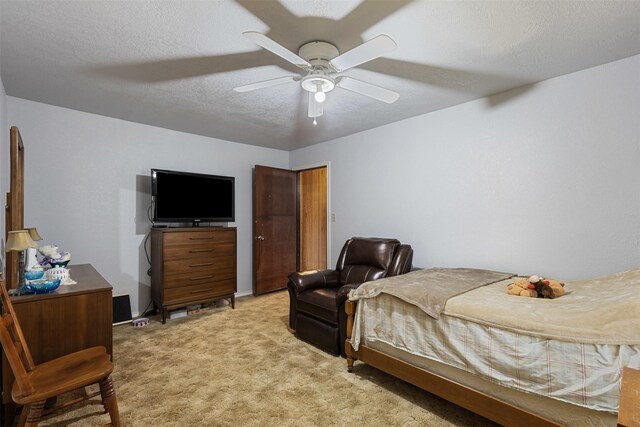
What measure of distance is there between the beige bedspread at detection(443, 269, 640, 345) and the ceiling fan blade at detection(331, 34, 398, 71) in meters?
1.52

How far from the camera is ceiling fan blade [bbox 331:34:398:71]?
1544mm

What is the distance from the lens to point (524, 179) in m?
2.69

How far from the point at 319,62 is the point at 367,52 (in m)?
0.40

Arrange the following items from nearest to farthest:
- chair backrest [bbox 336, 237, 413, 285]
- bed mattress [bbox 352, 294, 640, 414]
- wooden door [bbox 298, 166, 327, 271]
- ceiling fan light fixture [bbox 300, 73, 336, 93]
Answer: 1. bed mattress [bbox 352, 294, 640, 414]
2. ceiling fan light fixture [bbox 300, 73, 336, 93]
3. chair backrest [bbox 336, 237, 413, 285]
4. wooden door [bbox 298, 166, 327, 271]

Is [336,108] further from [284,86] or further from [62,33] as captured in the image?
[62,33]

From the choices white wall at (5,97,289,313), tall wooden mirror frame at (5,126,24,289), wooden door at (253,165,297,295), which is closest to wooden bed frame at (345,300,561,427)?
wooden door at (253,165,297,295)

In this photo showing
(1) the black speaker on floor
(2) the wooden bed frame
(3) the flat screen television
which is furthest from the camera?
(3) the flat screen television

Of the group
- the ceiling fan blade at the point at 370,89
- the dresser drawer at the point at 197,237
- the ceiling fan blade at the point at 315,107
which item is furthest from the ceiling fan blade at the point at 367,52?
the dresser drawer at the point at 197,237

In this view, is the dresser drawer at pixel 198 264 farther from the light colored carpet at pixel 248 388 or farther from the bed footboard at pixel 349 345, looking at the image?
the bed footboard at pixel 349 345

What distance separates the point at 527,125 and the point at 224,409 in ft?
10.7

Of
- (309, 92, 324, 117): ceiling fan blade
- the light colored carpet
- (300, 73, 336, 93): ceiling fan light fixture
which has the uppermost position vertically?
(300, 73, 336, 93): ceiling fan light fixture

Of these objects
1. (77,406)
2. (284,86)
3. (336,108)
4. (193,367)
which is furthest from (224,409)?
(336,108)

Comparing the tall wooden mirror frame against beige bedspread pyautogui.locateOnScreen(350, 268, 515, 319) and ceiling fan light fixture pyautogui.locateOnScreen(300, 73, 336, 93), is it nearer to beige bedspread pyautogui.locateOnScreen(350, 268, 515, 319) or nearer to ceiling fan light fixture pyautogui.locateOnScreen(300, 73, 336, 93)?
ceiling fan light fixture pyautogui.locateOnScreen(300, 73, 336, 93)

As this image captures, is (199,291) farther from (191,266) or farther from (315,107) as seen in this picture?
(315,107)
